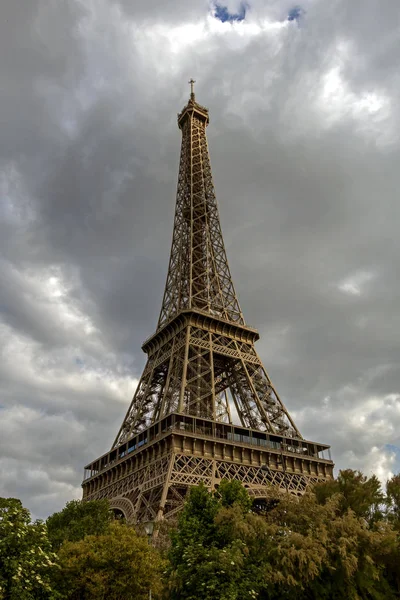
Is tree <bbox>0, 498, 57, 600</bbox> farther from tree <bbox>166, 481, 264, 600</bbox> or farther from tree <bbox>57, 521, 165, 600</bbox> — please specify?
tree <bbox>166, 481, 264, 600</bbox>

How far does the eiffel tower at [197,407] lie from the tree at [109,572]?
12.8 meters

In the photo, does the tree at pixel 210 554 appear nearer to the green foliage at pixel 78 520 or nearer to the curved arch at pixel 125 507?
the green foliage at pixel 78 520

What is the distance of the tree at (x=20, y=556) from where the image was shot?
54.3ft

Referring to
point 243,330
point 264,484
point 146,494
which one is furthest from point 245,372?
point 146,494

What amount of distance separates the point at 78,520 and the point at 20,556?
15549 mm

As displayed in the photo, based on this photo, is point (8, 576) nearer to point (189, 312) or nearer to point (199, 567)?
point (199, 567)

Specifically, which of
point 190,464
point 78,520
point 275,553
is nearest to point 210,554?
point 275,553

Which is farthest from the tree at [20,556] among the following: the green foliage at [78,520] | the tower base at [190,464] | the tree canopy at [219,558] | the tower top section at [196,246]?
the tower top section at [196,246]

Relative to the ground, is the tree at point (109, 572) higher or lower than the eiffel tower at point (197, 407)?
lower

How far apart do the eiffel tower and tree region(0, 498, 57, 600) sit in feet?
56.2

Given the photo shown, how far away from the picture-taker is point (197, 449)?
4166cm

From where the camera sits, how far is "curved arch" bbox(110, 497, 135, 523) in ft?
128

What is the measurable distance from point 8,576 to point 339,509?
1582 cm

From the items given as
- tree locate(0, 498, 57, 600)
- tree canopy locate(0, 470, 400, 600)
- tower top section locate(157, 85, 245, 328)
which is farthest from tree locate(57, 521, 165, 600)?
tower top section locate(157, 85, 245, 328)
